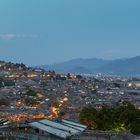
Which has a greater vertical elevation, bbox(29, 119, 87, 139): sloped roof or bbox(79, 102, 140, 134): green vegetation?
bbox(29, 119, 87, 139): sloped roof

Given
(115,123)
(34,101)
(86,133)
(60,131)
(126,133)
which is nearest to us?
(60,131)

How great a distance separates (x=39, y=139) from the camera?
2238 centimetres

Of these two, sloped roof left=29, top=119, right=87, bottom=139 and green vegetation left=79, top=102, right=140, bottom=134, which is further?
green vegetation left=79, top=102, right=140, bottom=134

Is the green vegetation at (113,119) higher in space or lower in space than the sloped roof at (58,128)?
lower

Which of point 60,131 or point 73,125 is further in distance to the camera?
point 73,125

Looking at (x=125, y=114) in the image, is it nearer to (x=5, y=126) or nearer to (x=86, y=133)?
(x=86, y=133)

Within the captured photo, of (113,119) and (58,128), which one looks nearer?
(58,128)

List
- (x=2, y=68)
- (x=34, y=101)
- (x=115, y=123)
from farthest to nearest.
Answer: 1. (x=2, y=68)
2. (x=34, y=101)
3. (x=115, y=123)

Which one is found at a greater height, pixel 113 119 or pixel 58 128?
pixel 58 128

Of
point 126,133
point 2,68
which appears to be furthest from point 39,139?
point 2,68

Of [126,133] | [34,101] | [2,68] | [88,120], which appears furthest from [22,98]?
[2,68]

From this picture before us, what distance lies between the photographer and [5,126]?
24109 millimetres

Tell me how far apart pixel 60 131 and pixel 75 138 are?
2.08 feet

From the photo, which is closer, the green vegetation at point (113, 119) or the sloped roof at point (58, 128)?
the sloped roof at point (58, 128)
